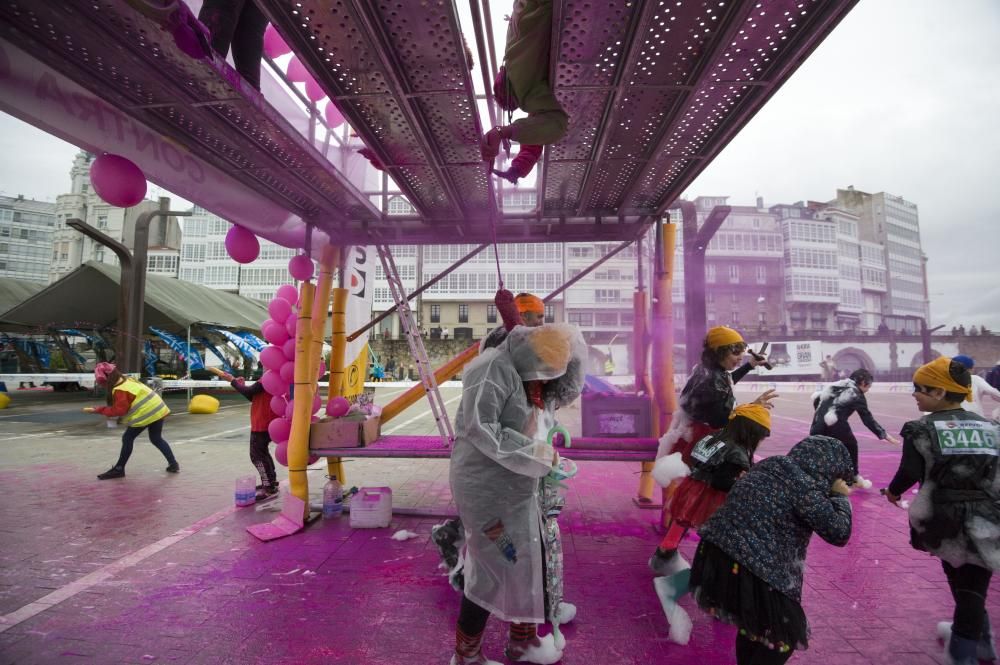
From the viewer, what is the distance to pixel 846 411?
21.1ft

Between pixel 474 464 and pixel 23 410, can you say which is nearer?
pixel 474 464

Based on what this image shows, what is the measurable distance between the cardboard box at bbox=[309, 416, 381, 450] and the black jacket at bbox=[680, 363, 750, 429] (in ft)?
10.4

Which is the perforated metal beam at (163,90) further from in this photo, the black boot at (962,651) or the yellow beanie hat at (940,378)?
the black boot at (962,651)

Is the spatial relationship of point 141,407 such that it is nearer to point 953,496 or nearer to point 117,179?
point 117,179

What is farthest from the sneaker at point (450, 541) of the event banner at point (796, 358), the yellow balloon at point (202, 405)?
the event banner at point (796, 358)

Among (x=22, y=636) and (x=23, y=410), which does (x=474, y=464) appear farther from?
(x=23, y=410)

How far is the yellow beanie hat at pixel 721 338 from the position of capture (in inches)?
136

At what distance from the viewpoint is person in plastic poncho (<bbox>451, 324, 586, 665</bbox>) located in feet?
7.77

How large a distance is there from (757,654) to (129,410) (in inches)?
321

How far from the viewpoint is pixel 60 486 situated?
21.2 ft

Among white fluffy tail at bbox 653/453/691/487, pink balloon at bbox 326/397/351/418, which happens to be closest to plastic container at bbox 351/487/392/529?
pink balloon at bbox 326/397/351/418

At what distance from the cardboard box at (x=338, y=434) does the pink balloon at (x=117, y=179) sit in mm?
2616

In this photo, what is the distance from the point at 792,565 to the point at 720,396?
4.63ft

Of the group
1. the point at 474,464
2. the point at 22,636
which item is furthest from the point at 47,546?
the point at 474,464
